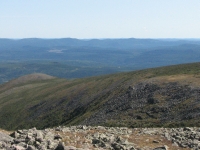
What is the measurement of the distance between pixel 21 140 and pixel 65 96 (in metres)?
77.4

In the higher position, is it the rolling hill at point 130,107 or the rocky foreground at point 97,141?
the rocky foreground at point 97,141

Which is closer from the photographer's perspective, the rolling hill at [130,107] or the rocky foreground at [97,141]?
the rocky foreground at [97,141]

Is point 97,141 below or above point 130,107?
above

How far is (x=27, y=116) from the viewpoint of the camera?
316ft

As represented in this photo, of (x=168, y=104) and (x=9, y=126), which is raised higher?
(x=168, y=104)

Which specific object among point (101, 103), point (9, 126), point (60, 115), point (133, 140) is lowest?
point (9, 126)

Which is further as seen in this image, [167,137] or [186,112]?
[186,112]

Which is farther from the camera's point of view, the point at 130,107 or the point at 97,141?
the point at 130,107

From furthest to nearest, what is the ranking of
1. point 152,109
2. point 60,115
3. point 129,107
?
point 60,115, point 129,107, point 152,109

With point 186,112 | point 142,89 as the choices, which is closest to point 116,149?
point 186,112

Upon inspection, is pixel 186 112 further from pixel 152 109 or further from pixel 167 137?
pixel 167 137

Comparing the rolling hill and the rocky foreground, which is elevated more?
the rocky foreground

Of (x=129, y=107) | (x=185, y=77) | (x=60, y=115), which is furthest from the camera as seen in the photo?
(x=60, y=115)

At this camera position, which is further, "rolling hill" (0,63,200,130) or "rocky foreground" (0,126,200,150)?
"rolling hill" (0,63,200,130)
